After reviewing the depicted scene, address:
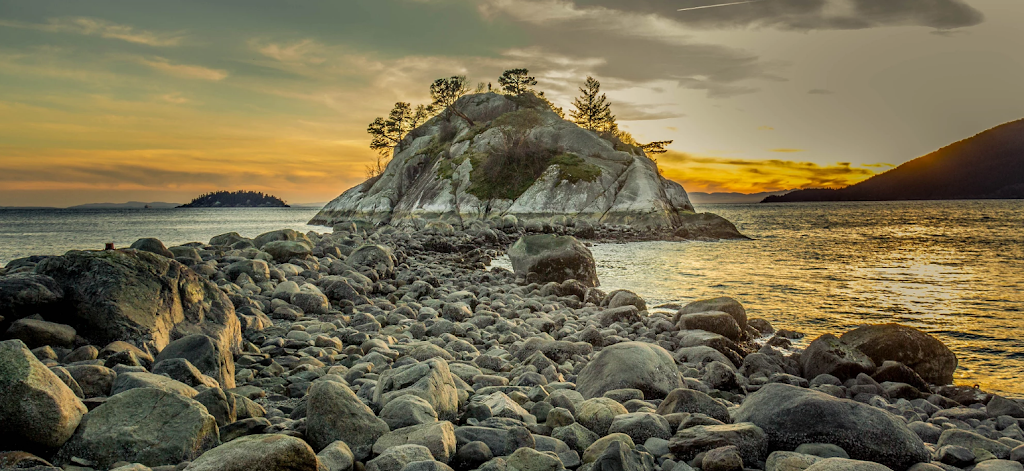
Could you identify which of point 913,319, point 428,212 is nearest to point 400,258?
point 913,319

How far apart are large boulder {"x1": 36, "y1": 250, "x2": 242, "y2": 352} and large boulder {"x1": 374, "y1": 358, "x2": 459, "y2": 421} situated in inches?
78.6

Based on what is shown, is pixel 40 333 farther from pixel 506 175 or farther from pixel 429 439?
pixel 506 175

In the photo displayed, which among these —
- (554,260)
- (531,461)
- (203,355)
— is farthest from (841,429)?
(554,260)

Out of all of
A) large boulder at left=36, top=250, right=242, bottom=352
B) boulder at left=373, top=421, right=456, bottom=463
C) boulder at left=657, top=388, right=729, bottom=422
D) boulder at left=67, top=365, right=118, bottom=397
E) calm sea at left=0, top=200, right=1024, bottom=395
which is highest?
large boulder at left=36, top=250, right=242, bottom=352

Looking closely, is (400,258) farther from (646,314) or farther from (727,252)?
(727,252)

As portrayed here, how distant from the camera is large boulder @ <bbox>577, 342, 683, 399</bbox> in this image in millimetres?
5609

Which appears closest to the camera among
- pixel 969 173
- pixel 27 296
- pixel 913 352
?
pixel 27 296

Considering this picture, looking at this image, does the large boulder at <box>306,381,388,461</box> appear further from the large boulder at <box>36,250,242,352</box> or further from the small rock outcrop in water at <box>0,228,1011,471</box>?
the large boulder at <box>36,250,242,352</box>

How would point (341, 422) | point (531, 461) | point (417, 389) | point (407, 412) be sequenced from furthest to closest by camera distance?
point (417, 389)
point (407, 412)
point (341, 422)
point (531, 461)

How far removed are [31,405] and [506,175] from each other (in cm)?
4974

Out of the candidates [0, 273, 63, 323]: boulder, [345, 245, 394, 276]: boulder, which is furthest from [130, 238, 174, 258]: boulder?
[345, 245, 394, 276]: boulder

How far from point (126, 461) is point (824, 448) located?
481cm

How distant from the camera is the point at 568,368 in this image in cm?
693

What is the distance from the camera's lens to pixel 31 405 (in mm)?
3082
